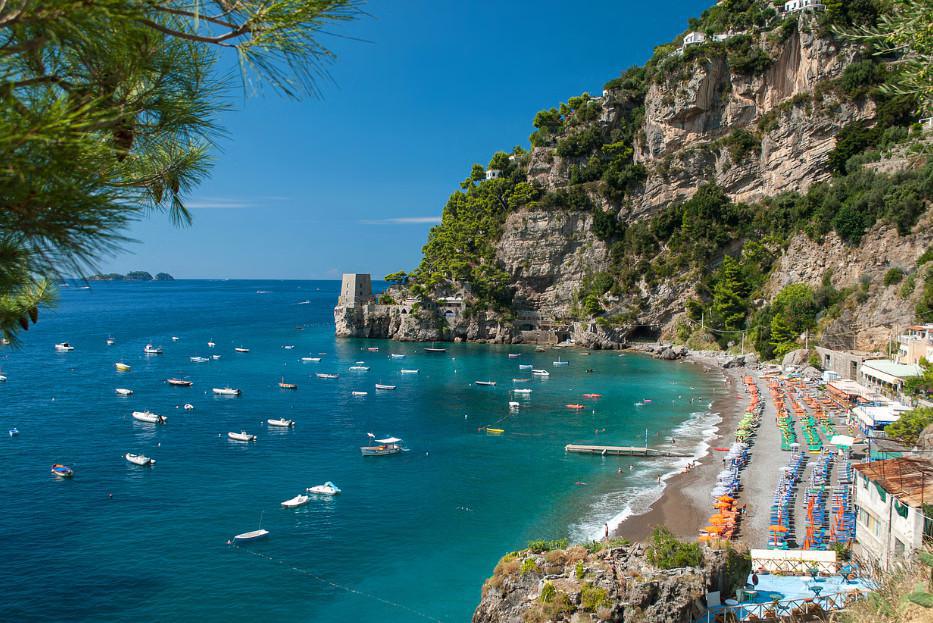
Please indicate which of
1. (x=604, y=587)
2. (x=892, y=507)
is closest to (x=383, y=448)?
(x=604, y=587)

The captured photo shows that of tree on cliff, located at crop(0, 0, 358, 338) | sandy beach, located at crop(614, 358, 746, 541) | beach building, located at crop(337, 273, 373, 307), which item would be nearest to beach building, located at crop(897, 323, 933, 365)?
sandy beach, located at crop(614, 358, 746, 541)

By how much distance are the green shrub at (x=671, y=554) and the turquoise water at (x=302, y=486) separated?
7225 mm

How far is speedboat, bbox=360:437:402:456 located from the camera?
1180 inches

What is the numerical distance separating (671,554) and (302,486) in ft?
59.3

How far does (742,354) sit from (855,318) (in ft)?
36.2

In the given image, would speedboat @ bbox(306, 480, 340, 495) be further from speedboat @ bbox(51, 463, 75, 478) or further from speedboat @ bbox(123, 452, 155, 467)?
speedboat @ bbox(51, 463, 75, 478)

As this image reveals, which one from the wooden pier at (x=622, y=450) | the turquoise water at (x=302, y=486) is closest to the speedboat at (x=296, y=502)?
the turquoise water at (x=302, y=486)

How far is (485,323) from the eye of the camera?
72.3m

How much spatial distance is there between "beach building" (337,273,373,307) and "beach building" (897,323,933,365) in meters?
55.9

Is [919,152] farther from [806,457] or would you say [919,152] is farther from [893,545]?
[893,545]

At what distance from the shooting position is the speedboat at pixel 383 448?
98.3 feet

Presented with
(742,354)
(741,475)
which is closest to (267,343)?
(742,354)

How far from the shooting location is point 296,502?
23359mm

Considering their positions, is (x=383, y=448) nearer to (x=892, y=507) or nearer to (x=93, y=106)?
(x=892, y=507)
